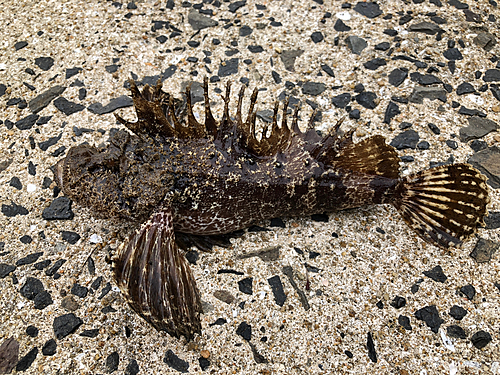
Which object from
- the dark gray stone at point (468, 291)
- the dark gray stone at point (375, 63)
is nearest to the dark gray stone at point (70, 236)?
the dark gray stone at point (468, 291)

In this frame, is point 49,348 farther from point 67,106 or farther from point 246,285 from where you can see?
point 67,106

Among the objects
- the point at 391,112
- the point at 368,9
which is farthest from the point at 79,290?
the point at 368,9

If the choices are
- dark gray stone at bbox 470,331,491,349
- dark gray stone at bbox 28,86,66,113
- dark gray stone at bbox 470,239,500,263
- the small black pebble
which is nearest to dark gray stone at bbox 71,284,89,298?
the small black pebble

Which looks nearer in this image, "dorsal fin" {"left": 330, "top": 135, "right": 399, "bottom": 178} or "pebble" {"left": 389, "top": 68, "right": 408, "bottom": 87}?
"dorsal fin" {"left": 330, "top": 135, "right": 399, "bottom": 178}

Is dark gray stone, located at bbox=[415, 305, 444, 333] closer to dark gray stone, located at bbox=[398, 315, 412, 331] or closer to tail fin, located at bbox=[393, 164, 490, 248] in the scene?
dark gray stone, located at bbox=[398, 315, 412, 331]

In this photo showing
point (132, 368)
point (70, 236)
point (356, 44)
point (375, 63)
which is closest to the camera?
point (132, 368)

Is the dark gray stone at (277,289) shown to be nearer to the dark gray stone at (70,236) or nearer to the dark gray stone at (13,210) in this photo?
the dark gray stone at (70,236)
